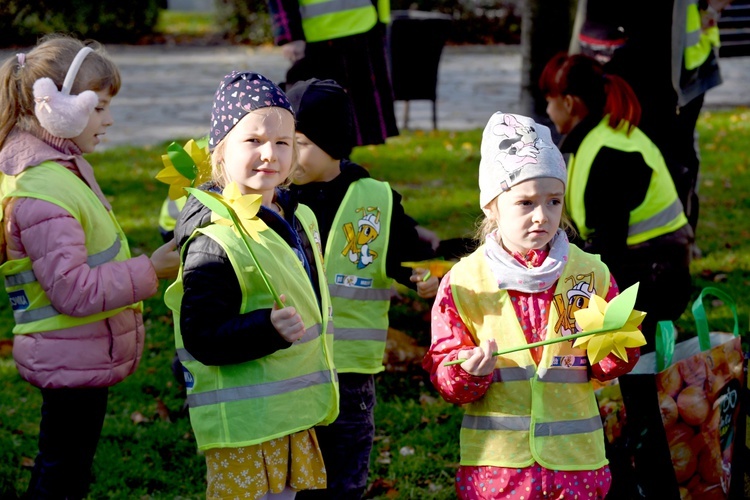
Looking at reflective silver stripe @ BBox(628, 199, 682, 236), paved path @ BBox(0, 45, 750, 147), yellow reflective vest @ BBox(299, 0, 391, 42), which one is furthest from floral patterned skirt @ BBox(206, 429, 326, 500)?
paved path @ BBox(0, 45, 750, 147)

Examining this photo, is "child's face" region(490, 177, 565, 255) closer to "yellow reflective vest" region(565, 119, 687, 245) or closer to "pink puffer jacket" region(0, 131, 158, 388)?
"pink puffer jacket" region(0, 131, 158, 388)

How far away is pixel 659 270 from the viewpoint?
15.1 ft

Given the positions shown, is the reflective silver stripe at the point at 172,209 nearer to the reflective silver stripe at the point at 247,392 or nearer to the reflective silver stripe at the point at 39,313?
the reflective silver stripe at the point at 39,313

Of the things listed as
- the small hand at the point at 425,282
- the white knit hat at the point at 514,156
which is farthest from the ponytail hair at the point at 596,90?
the white knit hat at the point at 514,156

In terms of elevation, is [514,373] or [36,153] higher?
[36,153]

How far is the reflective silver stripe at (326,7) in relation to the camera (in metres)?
5.18

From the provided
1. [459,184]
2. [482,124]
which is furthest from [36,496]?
[482,124]

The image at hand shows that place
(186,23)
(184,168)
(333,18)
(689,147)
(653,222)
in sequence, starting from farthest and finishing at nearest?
(186,23), (689,147), (333,18), (653,222), (184,168)

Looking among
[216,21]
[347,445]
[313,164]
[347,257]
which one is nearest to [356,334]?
[347,257]

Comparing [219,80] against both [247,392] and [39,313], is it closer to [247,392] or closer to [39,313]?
[39,313]

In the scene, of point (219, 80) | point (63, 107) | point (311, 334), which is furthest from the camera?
point (219, 80)

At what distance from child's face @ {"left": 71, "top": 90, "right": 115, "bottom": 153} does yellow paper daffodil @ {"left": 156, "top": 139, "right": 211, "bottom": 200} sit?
50 centimetres

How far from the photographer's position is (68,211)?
3.23 m

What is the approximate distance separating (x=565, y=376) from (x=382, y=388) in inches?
93.2
